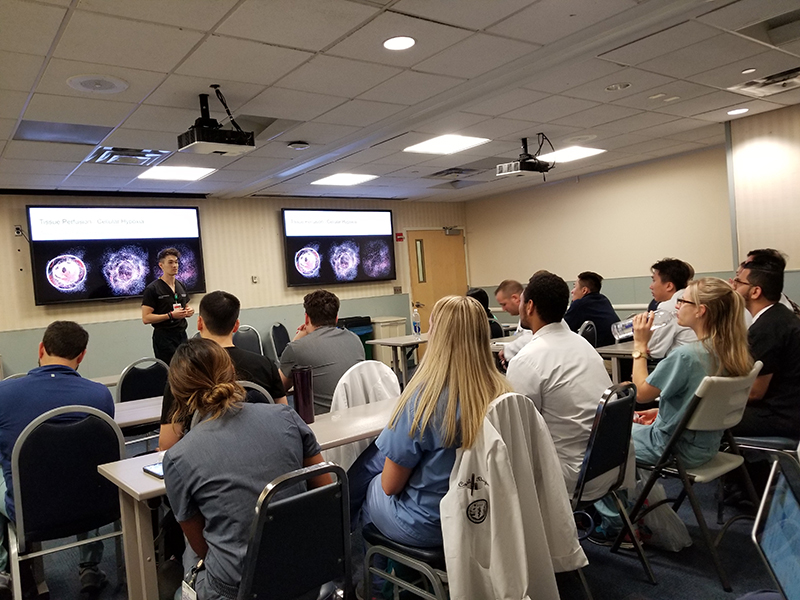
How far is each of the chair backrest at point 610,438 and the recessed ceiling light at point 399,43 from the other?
226 cm

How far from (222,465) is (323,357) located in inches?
64.8

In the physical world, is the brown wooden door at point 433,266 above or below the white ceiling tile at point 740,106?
below

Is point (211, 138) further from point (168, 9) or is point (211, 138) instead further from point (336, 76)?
point (168, 9)

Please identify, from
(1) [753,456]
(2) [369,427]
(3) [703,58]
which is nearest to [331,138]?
(3) [703,58]

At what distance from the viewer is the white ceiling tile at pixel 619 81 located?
4.31 metres

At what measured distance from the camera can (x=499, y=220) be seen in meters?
10.0

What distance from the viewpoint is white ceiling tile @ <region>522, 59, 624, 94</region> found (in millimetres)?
3990

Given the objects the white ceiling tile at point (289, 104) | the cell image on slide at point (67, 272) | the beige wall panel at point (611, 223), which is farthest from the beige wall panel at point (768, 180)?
the cell image on slide at point (67, 272)

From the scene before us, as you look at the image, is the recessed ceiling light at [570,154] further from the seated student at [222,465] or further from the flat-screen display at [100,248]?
the seated student at [222,465]

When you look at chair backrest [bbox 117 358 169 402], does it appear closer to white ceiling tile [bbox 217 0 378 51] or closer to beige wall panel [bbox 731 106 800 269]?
white ceiling tile [bbox 217 0 378 51]

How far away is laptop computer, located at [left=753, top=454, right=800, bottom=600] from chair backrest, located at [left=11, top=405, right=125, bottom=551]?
234 centimetres

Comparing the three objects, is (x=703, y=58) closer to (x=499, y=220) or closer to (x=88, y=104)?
(x=88, y=104)

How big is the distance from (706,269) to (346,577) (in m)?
7.16

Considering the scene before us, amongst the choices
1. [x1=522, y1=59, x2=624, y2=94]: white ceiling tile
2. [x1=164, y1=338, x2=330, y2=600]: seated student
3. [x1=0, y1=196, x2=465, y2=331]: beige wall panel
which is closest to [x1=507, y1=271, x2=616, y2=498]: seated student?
[x1=164, y1=338, x2=330, y2=600]: seated student
